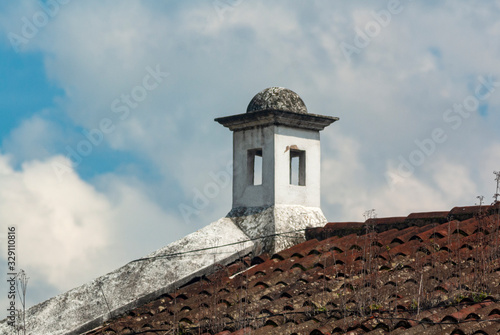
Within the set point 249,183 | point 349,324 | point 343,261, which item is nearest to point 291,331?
point 349,324

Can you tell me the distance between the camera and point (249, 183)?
948 cm

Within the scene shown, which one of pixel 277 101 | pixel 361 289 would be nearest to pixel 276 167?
pixel 277 101

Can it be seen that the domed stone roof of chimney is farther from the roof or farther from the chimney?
the roof

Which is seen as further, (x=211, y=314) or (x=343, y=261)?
(x=343, y=261)

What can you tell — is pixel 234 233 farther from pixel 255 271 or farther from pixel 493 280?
pixel 493 280

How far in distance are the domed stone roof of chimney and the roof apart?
5.85ft

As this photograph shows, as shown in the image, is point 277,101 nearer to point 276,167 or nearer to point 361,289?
point 276,167

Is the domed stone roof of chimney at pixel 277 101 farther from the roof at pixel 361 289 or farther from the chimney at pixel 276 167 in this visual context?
the roof at pixel 361 289

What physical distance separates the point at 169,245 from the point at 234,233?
821 mm

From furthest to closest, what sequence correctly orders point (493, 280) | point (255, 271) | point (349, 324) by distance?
point (255, 271) → point (493, 280) → point (349, 324)

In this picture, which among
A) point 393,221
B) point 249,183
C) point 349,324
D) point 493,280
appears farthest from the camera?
point 249,183

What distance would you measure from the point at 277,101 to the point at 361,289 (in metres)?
3.71

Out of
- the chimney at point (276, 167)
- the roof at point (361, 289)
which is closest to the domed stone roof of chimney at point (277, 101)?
the chimney at point (276, 167)

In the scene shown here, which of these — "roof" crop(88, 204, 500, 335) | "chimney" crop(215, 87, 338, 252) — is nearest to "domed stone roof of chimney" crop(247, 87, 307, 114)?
"chimney" crop(215, 87, 338, 252)
